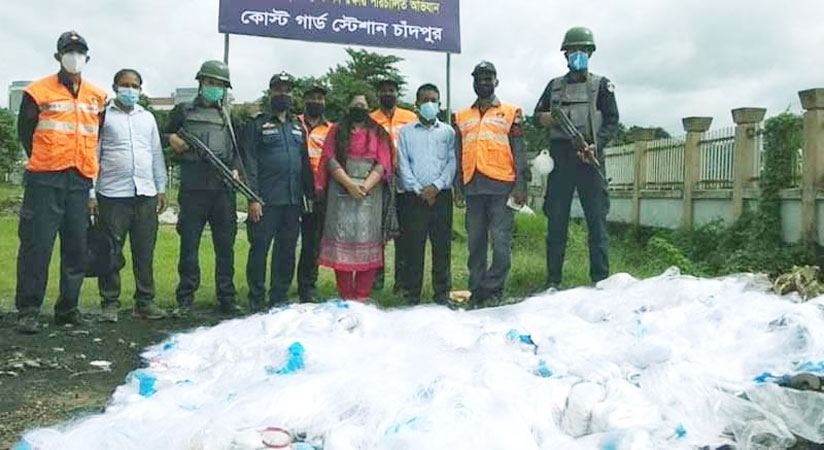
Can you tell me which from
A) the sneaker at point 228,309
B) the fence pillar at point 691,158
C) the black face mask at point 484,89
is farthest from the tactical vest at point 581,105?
the fence pillar at point 691,158

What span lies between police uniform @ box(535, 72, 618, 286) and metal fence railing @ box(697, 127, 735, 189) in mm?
4854

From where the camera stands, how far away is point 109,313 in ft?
19.5

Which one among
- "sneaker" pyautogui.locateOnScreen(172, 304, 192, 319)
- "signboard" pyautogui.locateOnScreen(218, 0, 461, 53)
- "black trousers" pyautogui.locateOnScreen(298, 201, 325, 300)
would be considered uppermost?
"signboard" pyautogui.locateOnScreen(218, 0, 461, 53)

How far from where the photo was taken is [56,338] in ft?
17.4

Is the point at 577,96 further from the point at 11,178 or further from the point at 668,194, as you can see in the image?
the point at 11,178

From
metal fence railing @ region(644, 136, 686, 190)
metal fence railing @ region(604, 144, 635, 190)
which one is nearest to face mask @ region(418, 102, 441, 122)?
metal fence railing @ region(644, 136, 686, 190)

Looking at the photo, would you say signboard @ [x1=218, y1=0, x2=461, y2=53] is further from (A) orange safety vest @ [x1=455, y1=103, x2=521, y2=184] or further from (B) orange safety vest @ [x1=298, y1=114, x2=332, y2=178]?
(A) orange safety vest @ [x1=455, y1=103, x2=521, y2=184]

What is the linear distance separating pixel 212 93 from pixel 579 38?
106 inches

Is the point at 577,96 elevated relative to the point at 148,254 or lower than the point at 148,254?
elevated

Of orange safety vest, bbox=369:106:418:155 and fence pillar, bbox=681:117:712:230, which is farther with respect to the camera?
fence pillar, bbox=681:117:712:230

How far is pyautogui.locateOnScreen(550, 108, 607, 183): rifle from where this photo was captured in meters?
6.18

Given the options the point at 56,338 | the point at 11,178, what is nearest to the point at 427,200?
the point at 56,338

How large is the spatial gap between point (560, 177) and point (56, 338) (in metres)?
3.62

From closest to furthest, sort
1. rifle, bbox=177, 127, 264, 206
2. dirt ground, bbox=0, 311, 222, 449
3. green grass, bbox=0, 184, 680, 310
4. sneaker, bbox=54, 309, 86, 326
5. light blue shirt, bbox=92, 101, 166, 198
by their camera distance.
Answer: dirt ground, bbox=0, 311, 222, 449 < sneaker, bbox=54, 309, 86, 326 < light blue shirt, bbox=92, 101, 166, 198 < rifle, bbox=177, 127, 264, 206 < green grass, bbox=0, 184, 680, 310
